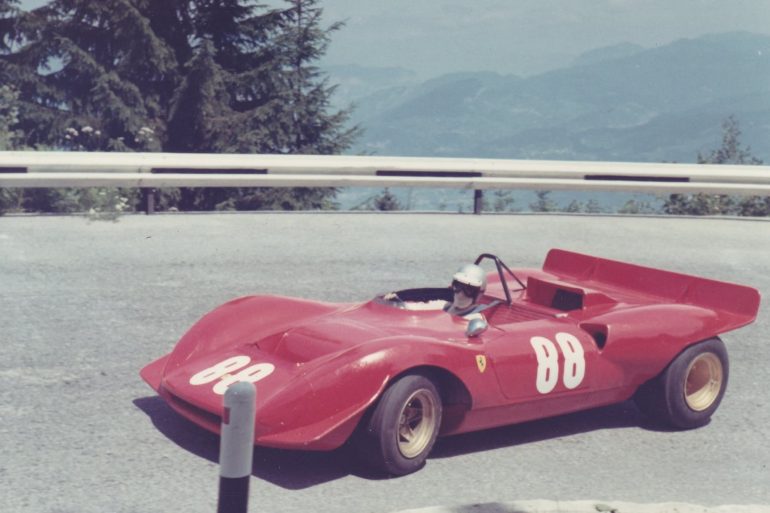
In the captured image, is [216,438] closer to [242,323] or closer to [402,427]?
[242,323]

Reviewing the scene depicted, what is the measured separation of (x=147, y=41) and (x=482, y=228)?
11691mm

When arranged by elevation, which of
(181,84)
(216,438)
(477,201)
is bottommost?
(216,438)

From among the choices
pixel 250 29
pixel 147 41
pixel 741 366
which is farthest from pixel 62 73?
pixel 741 366

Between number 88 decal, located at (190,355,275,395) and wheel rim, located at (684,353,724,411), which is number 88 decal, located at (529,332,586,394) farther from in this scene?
number 88 decal, located at (190,355,275,395)

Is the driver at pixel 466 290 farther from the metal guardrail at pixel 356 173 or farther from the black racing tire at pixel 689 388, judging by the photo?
the metal guardrail at pixel 356 173

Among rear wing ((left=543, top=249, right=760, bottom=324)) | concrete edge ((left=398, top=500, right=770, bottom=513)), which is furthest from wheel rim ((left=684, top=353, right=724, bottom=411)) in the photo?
concrete edge ((left=398, top=500, right=770, bottom=513))

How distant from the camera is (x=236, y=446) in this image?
3477 millimetres

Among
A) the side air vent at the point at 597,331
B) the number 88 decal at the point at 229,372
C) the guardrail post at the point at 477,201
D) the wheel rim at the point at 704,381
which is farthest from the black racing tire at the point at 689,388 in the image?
the guardrail post at the point at 477,201

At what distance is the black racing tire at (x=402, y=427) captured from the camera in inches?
203

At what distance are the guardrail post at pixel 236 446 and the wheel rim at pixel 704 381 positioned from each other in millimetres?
3774

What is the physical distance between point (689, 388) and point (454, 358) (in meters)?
1.93

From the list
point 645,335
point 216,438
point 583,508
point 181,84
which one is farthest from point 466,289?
point 181,84

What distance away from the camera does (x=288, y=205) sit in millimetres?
21062

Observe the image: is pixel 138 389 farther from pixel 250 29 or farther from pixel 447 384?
pixel 250 29
